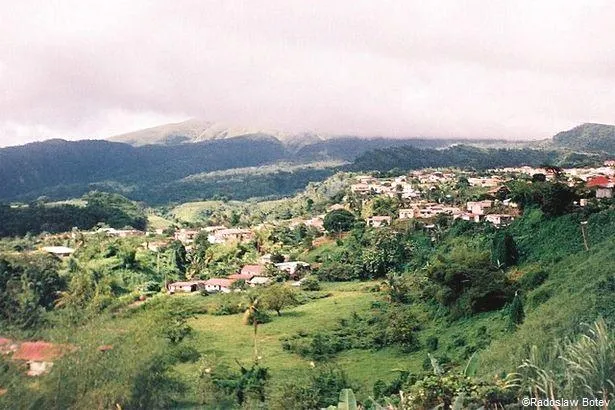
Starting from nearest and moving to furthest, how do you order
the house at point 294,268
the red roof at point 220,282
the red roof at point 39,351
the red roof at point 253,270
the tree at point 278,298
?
the red roof at point 39,351, the tree at point 278,298, the red roof at point 220,282, the house at point 294,268, the red roof at point 253,270

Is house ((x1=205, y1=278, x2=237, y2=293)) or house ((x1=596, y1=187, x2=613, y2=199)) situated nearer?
house ((x1=596, y1=187, x2=613, y2=199))

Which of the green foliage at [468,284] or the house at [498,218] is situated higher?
the house at [498,218]

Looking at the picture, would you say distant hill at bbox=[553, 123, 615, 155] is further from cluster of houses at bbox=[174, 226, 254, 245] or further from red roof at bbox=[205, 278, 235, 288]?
red roof at bbox=[205, 278, 235, 288]

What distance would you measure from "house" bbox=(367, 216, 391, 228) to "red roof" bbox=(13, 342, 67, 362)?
3632 centimetres

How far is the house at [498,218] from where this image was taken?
35219 millimetres

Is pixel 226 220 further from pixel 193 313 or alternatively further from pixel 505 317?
pixel 505 317

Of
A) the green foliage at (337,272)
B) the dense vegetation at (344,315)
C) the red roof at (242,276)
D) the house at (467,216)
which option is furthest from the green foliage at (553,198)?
the red roof at (242,276)

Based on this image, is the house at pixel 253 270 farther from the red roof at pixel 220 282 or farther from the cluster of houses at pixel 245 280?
the red roof at pixel 220 282

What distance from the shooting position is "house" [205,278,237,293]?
39.2 m

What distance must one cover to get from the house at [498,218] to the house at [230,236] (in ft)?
74.1

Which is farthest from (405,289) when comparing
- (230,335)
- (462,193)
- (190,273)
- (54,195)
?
(54,195)

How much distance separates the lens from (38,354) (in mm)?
10977

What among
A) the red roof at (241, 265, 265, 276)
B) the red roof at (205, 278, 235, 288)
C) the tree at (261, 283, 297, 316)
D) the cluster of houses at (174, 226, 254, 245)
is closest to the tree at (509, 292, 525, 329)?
the tree at (261, 283, 297, 316)

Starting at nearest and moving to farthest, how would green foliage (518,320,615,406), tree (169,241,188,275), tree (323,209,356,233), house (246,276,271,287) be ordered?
green foliage (518,320,615,406)
house (246,276,271,287)
tree (169,241,188,275)
tree (323,209,356,233)
